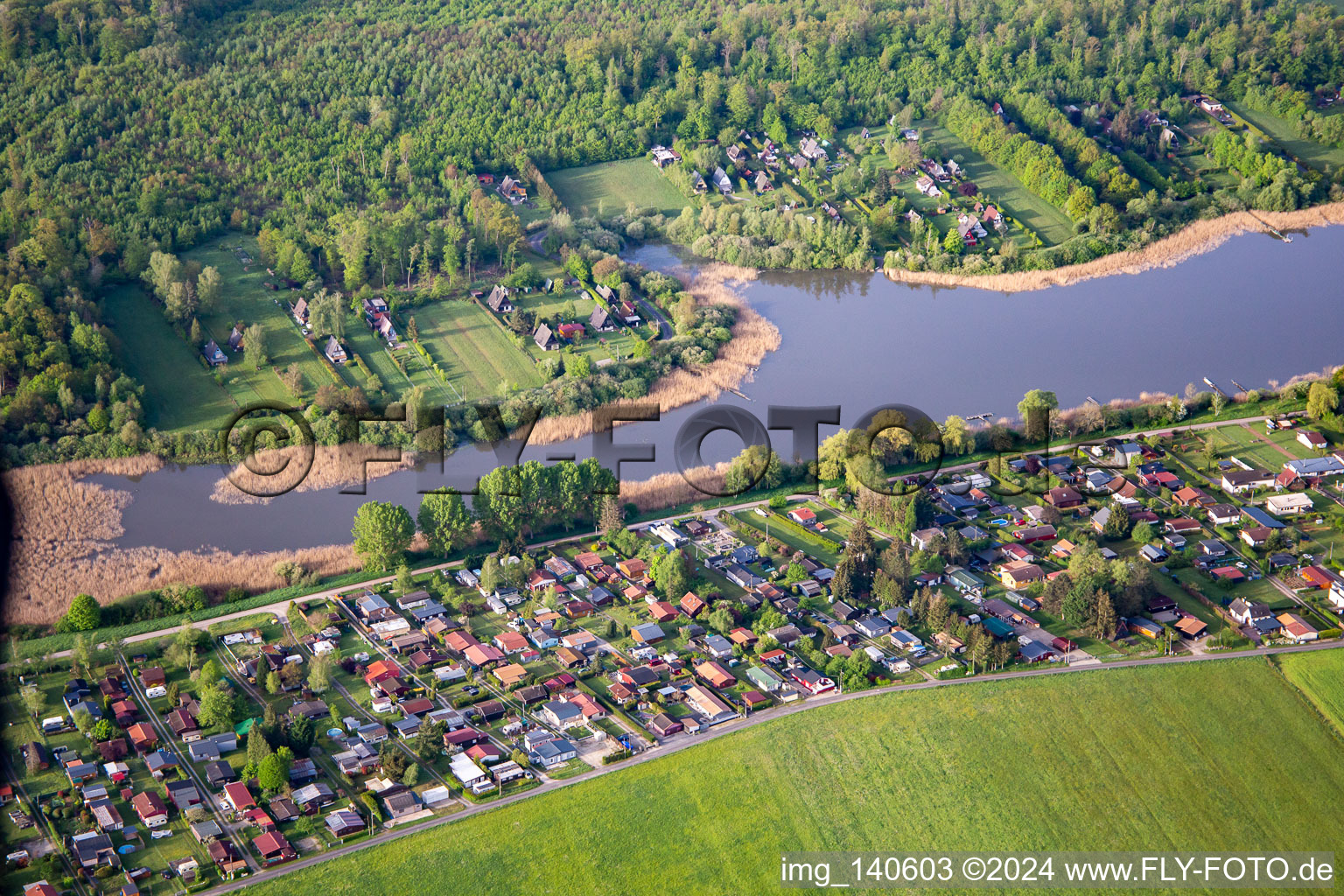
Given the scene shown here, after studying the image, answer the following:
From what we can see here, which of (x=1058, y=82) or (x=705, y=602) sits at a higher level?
(x=1058, y=82)

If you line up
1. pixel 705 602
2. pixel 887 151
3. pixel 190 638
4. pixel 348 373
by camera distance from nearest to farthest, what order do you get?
pixel 190 638 → pixel 705 602 → pixel 348 373 → pixel 887 151

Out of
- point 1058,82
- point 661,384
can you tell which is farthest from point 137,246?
point 1058,82

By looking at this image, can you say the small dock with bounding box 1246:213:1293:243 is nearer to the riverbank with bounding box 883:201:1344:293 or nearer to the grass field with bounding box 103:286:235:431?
the riverbank with bounding box 883:201:1344:293

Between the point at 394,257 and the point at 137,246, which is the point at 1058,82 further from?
the point at 137,246

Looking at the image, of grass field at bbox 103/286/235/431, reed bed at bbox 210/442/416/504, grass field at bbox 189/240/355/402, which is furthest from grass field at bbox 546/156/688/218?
reed bed at bbox 210/442/416/504

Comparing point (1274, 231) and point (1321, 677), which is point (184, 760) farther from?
point (1274, 231)
